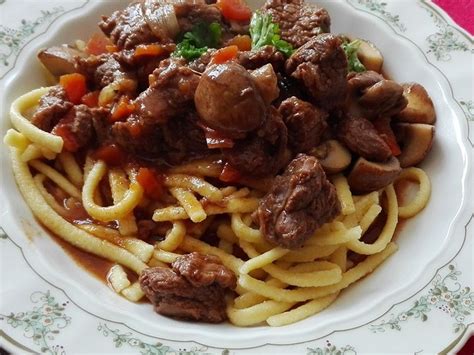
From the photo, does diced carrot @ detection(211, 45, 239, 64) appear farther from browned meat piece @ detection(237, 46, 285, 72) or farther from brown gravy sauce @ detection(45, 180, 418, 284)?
brown gravy sauce @ detection(45, 180, 418, 284)

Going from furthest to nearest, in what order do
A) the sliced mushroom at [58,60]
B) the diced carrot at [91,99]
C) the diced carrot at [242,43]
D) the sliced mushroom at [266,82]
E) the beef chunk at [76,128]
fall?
the sliced mushroom at [58,60]
the diced carrot at [242,43]
the diced carrot at [91,99]
the beef chunk at [76,128]
the sliced mushroom at [266,82]

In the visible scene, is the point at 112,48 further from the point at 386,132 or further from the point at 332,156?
the point at 386,132

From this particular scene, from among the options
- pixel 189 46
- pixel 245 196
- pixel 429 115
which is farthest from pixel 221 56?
pixel 429 115

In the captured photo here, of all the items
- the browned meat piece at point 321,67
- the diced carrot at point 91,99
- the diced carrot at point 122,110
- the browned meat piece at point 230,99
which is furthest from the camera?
the diced carrot at point 91,99

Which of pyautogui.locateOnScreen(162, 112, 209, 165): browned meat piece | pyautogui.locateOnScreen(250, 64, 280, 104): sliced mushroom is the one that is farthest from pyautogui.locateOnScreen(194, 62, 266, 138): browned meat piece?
pyautogui.locateOnScreen(162, 112, 209, 165): browned meat piece

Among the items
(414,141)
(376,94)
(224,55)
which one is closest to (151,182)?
(224,55)

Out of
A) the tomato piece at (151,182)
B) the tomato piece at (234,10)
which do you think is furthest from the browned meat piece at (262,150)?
the tomato piece at (234,10)

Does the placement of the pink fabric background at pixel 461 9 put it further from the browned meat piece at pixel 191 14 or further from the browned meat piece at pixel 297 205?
the browned meat piece at pixel 297 205

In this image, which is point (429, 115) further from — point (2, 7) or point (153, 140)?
point (2, 7)
